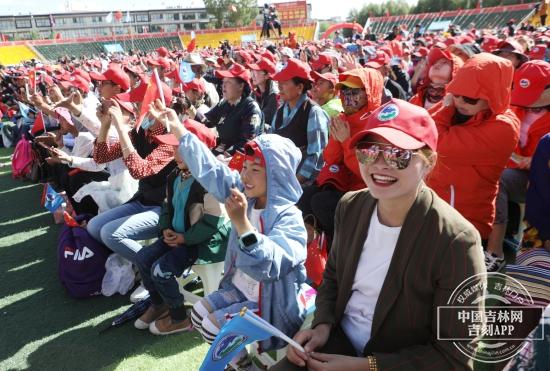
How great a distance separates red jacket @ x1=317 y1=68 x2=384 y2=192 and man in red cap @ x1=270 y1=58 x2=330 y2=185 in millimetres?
491

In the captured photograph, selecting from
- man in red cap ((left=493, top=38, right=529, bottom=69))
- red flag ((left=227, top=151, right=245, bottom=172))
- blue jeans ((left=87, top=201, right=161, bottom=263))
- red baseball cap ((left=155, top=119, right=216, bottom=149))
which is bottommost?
blue jeans ((left=87, top=201, right=161, bottom=263))

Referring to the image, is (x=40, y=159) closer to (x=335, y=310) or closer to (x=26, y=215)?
(x=26, y=215)

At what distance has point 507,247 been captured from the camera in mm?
3727

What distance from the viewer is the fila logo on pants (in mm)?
3652

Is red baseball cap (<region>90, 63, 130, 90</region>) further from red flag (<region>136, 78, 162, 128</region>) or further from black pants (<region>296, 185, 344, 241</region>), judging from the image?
black pants (<region>296, 185, 344, 241</region>)

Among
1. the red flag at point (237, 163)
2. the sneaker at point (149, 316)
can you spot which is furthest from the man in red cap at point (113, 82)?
the sneaker at point (149, 316)

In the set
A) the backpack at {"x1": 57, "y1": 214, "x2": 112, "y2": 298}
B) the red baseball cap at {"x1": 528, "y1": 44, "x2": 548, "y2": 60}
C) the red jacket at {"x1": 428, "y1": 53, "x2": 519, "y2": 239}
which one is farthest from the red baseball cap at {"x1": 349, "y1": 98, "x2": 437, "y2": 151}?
the red baseball cap at {"x1": 528, "y1": 44, "x2": 548, "y2": 60}

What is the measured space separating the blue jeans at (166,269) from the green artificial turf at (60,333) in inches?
10.1

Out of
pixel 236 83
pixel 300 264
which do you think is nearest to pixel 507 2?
pixel 236 83

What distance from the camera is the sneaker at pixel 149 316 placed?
3.23m

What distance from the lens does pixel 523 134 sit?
10.9 feet

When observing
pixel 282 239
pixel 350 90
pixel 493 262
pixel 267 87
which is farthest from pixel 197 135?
pixel 267 87

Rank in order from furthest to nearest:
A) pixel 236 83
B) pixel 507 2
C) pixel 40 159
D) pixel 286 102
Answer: pixel 507 2 < pixel 40 159 < pixel 236 83 < pixel 286 102

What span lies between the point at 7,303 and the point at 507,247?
4.51m
